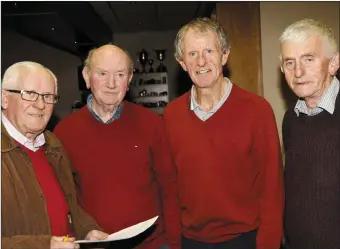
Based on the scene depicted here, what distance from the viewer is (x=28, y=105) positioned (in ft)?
5.68

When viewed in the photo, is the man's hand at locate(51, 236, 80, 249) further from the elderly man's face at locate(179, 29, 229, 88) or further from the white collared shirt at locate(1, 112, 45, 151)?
the elderly man's face at locate(179, 29, 229, 88)

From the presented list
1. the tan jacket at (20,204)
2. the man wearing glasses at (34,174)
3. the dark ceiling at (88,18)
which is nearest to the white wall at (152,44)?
the dark ceiling at (88,18)

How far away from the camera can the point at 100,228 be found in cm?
202

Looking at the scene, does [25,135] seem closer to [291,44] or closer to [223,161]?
[223,161]

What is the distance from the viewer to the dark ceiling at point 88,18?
5.11 m

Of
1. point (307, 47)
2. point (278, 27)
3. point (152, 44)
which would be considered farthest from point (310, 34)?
point (152, 44)

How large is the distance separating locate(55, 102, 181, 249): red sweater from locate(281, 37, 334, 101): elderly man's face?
770 millimetres

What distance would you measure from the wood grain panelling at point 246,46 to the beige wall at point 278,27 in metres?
0.10

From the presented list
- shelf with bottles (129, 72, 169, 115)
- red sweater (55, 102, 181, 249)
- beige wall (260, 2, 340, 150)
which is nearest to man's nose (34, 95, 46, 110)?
red sweater (55, 102, 181, 249)

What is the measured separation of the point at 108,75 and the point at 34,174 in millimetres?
721

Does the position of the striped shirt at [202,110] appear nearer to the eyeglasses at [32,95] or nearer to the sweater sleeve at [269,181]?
the sweater sleeve at [269,181]

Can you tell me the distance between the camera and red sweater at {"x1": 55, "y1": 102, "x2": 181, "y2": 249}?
2141 mm

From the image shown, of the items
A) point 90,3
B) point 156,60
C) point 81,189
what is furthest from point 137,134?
point 156,60

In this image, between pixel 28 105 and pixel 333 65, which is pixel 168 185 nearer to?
pixel 28 105
